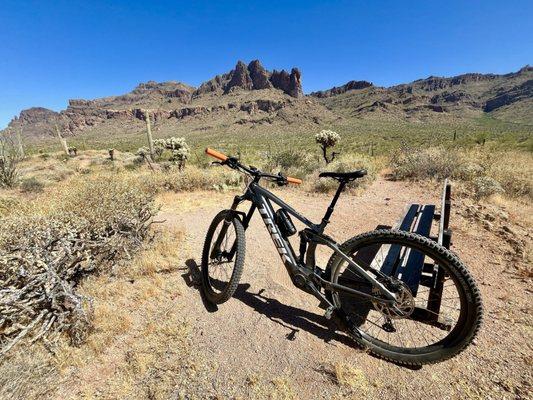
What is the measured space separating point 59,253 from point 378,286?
318 centimetres

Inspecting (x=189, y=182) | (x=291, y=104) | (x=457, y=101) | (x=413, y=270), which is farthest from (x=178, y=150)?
(x=457, y=101)

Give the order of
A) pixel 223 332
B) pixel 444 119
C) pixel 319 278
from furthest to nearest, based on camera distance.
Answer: pixel 444 119
pixel 223 332
pixel 319 278

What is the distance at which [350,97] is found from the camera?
115 metres

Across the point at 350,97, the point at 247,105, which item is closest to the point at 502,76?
the point at 350,97

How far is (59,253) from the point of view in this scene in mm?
3172

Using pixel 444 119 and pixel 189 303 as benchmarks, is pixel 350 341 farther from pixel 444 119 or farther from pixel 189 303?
pixel 444 119

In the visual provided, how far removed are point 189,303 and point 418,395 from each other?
7.78 feet

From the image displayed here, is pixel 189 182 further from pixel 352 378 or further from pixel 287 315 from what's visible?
pixel 352 378

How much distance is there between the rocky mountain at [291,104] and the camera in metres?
87.6

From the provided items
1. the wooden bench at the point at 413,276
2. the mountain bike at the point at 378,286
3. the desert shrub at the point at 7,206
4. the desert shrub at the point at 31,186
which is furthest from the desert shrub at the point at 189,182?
the wooden bench at the point at 413,276

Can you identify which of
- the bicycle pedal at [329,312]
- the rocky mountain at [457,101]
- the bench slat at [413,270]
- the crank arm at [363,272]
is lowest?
the bicycle pedal at [329,312]

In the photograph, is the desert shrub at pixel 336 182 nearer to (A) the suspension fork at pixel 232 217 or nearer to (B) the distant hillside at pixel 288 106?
(A) the suspension fork at pixel 232 217

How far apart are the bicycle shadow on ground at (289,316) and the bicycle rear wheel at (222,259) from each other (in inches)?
6.9

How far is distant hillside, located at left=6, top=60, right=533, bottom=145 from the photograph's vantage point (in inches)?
3312
